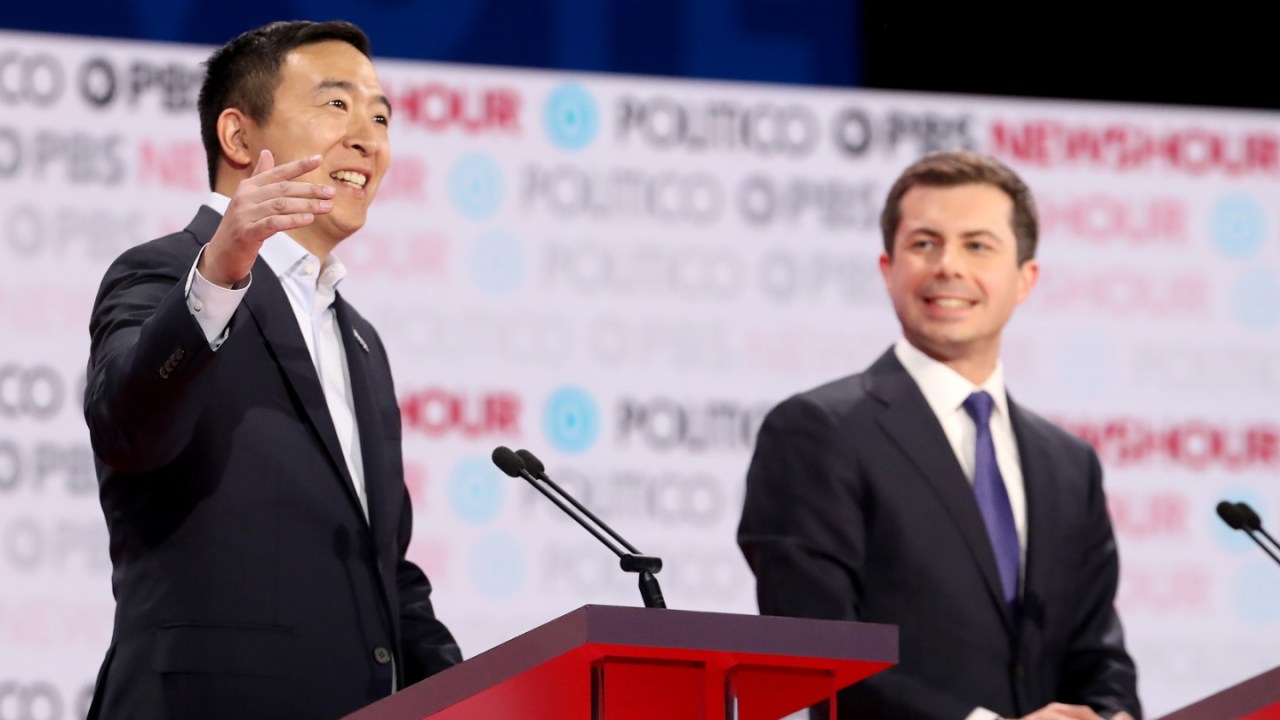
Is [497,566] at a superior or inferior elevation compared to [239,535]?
superior

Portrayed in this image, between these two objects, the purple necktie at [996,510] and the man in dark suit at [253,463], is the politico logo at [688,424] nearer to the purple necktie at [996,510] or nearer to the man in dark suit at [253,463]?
the purple necktie at [996,510]

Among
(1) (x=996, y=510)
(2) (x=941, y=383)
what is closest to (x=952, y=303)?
(2) (x=941, y=383)

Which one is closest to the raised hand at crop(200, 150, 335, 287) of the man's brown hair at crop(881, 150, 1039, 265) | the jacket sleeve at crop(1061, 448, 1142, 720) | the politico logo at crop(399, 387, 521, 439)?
the man's brown hair at crop(881, 150, 1039, 265)

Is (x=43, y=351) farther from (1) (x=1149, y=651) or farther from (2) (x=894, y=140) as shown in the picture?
(1) (x=1149, y=651)

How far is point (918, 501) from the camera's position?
373cm

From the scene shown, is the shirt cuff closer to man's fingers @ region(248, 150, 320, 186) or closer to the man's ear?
man's fingers @ region(248, 150, 320, 186)

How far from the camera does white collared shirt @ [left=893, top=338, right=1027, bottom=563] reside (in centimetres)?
384

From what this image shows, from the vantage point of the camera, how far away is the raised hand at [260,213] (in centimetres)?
253

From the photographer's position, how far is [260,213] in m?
2.54

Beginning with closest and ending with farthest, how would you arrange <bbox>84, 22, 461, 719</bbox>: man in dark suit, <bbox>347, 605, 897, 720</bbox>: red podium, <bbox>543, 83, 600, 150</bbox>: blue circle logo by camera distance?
1. <bbox>347, 605, 897, 720</bbox>: red podium
2. <bbox>84, 22, 461, 719</bbox>: man in dark suit
3. <bbox>543, 83, 600, 150</bbox>: blue circle logo

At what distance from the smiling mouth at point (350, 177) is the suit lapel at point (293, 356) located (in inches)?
10.3

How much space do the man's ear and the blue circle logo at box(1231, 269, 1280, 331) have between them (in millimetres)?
2980

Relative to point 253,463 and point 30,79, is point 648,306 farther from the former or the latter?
point 253,463

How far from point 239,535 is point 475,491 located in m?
1.79
